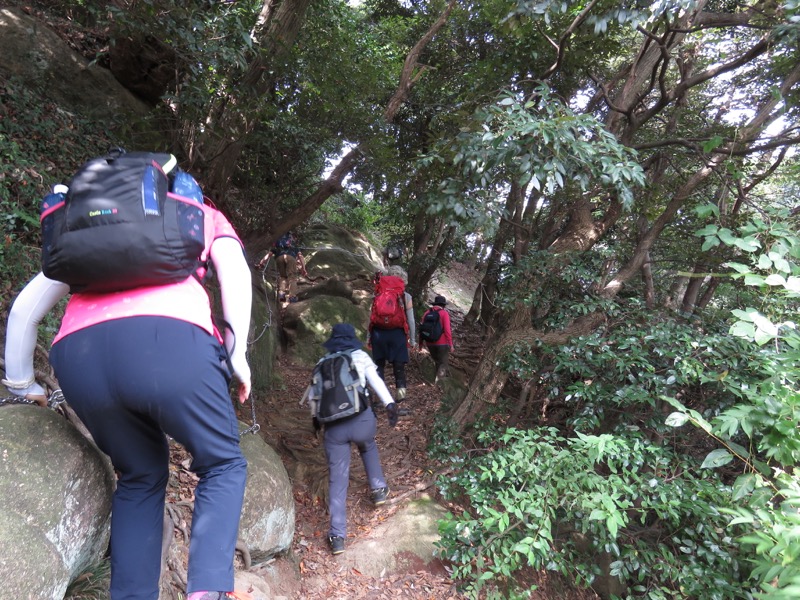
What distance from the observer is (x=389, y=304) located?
5883 millimetres

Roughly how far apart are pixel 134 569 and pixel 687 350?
3822 mm

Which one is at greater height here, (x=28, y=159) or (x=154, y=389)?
(x=154, y=389)

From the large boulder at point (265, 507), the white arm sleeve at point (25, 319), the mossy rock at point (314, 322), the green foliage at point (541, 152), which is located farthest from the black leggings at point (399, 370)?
the white arm sleeve at point (25, 319)

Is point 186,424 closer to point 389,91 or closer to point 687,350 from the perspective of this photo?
point 687,350

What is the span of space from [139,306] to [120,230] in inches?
9.9

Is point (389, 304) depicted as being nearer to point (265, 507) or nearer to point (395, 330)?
point (395, 330)

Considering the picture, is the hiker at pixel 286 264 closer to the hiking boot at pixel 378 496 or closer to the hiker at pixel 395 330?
the hiker at pixel 395 330

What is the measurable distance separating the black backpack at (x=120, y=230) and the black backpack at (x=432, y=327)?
5820mm

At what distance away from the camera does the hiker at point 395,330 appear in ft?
19.6

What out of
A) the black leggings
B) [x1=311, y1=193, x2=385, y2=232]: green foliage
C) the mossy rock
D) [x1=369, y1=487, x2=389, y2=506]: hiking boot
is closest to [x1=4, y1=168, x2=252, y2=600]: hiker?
[x1=369, y1=487, x2=389, y2=506]: hiking boot

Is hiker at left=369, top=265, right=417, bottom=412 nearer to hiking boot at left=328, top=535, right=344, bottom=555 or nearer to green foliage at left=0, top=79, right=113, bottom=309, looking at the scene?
hiking boot at left=328, top=535, right=344, bottom=555

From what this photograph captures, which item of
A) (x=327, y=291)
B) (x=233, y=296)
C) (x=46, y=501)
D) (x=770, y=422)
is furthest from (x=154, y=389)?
(x=327, y=291)

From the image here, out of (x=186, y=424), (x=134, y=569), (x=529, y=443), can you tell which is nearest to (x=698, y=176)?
(x=529, y=443)

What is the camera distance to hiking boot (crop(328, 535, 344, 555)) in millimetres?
3652
